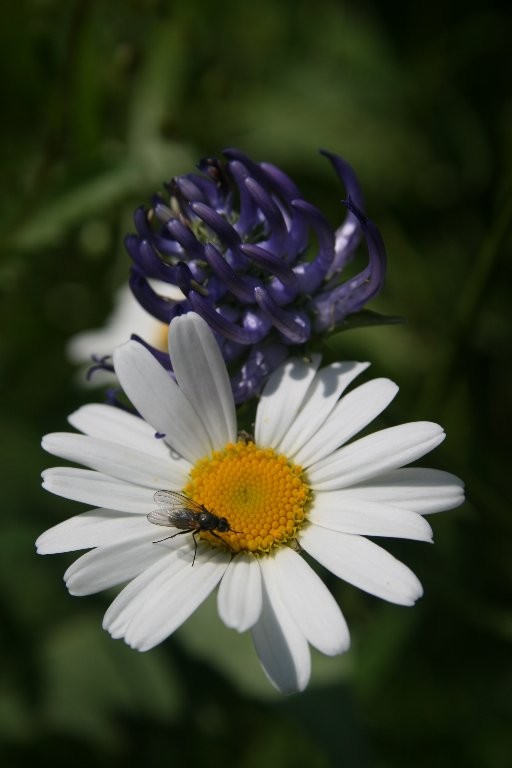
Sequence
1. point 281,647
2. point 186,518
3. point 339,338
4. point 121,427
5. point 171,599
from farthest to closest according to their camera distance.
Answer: point 339,338
point 121,427
point 186,518
point 171,599
point 281,647

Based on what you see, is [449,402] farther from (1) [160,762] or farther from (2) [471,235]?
(1) [160,762]

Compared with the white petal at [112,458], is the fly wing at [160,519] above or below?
below

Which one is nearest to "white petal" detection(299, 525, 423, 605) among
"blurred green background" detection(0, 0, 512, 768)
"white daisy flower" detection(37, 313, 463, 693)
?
"white daisy flower" detection(37, 313, 463, 693)

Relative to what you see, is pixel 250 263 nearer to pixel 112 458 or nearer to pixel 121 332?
pixel 112 458

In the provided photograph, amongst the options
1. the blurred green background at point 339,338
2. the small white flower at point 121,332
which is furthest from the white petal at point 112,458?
the small white flower at point 121,332

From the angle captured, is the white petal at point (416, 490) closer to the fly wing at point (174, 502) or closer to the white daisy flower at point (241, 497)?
the white daisy flower at point (241, 497)

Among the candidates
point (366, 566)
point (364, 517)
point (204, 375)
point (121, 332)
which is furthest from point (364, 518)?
point (121, 332)
